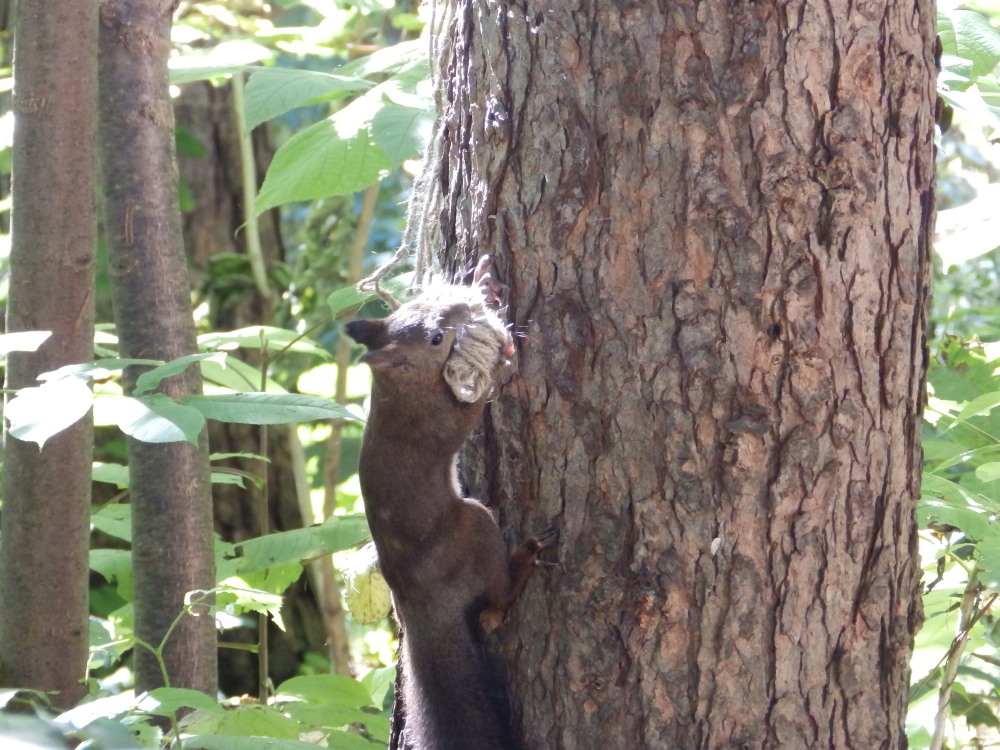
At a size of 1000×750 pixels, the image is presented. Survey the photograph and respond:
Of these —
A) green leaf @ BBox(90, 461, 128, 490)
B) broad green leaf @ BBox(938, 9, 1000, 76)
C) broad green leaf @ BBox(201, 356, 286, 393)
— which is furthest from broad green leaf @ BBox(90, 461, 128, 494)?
broad green leaf @ BBox(938, 9, 1000, 76)

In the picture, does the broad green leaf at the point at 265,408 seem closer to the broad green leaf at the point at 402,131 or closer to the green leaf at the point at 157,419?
the green leaf at the point at 157,419

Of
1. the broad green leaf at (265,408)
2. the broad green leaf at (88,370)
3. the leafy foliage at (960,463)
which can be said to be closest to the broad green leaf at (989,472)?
the leafy foliage at (960,463)

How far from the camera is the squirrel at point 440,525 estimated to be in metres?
1.65

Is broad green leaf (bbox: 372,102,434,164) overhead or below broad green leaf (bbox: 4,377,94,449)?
overhead

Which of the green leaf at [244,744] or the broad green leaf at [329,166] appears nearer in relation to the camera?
the green leaf at [244,744]

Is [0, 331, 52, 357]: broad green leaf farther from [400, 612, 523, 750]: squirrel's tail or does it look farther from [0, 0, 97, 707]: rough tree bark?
[400, 612, 523, 750]: squirrel's tail

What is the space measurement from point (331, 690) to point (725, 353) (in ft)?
4.11

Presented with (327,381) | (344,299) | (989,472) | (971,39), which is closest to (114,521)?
(344,299)

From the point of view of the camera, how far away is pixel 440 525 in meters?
1.75

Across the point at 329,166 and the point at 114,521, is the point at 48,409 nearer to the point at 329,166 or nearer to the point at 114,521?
the point at 329,166

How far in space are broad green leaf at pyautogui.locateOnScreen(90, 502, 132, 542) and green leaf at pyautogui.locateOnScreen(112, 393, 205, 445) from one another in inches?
40.1

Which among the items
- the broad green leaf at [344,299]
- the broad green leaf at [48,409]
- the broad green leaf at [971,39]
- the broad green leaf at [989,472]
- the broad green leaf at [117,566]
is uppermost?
the broad green leaf at [971,39]

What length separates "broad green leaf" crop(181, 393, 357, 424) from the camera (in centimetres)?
164

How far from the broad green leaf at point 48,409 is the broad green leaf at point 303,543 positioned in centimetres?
90
